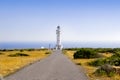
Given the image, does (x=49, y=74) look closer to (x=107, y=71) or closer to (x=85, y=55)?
(x=107, y=71)

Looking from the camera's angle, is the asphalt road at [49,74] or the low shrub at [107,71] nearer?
the asphalt road at [49,74]

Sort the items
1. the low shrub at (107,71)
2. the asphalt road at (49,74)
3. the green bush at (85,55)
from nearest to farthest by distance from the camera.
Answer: the asphalt road at (49,74) < the low shrub at (107,71) < the green bush at (85,55)

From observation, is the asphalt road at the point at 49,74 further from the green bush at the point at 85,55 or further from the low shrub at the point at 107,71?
the green bush at the point at 85,55

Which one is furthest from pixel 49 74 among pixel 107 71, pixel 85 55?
pixel 85 55

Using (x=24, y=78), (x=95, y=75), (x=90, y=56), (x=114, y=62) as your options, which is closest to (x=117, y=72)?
(x=95, y=75)

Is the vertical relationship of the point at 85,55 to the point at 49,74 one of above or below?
above

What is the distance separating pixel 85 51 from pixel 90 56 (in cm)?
162

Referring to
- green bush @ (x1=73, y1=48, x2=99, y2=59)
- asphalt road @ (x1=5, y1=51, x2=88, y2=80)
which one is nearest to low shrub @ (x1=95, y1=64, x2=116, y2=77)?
asphalt road @ (x1=5, y1=51, x2=88, y2=80)

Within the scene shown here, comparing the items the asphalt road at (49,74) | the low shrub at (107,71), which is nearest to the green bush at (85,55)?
the asphalt road at (49,74)

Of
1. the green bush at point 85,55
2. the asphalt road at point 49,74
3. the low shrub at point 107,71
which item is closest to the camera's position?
the asphalt road at point 49,74

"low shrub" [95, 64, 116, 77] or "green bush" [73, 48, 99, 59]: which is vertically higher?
"green bush" [73, 48, 99, 59]

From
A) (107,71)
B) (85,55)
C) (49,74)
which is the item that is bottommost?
(49,74)

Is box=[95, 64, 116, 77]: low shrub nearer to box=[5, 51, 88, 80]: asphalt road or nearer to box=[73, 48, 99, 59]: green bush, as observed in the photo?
box=[5, 51, 88, 80]: asphalt road

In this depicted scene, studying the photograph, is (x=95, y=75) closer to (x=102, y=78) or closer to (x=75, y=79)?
(x=102, y=78)
